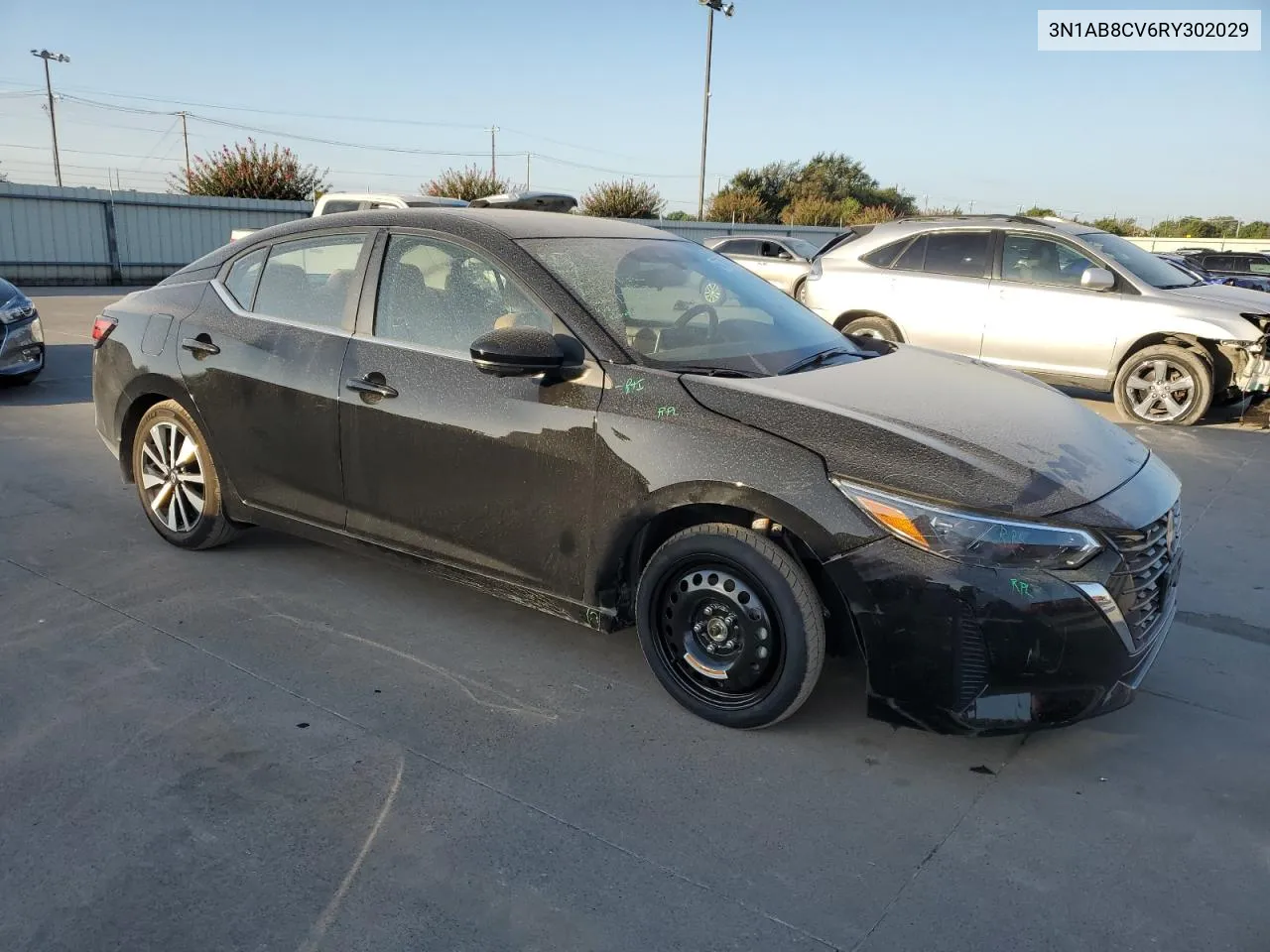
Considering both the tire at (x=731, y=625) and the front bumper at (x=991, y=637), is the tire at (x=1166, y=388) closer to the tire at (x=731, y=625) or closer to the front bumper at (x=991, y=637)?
the front bumper at (x=991, y=637)

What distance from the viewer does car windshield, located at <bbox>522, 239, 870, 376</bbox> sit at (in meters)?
3.57

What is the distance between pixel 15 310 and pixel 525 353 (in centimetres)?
777

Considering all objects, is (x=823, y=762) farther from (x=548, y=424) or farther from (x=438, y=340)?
(x=438, y=340)

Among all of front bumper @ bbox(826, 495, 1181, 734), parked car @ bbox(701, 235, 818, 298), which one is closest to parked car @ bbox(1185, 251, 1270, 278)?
parked car @ bbox(701, 235, 818, 298)

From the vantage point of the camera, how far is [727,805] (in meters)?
2.87

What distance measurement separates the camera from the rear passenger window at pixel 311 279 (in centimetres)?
407

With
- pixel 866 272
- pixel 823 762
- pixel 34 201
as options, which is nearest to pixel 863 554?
pixel 823 762

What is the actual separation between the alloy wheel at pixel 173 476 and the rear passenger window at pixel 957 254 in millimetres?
7073

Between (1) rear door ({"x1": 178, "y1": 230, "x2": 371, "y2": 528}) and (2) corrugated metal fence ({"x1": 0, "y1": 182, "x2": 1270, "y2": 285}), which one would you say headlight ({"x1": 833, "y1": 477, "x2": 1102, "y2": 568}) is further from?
(2) corrugated metal fence ({"x1": 0, "y1": 182, "x2": 1270, "y2": 285})

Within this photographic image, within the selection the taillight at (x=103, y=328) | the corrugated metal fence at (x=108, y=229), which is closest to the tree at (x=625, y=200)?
the corrugated metal fence at (x=108, y=229)

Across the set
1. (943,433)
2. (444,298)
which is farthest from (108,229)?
(943,433)

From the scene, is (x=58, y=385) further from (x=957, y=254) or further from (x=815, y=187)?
(x=815, y=187)

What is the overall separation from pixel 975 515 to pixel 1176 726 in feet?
4.34

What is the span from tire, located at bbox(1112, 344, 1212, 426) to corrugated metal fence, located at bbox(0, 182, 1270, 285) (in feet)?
50.3
